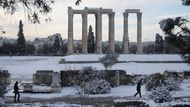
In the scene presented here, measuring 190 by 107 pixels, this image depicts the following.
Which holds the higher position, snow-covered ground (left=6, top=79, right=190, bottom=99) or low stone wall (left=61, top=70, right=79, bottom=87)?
low stone wall (left=61, top=70, right=79, bottom=87)

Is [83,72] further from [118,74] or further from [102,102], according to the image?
[102,102]

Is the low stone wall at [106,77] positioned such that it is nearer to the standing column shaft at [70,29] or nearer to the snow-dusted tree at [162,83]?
the snow-dusted tree at [162,83]

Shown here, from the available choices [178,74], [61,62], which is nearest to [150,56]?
[61,62]

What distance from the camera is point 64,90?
36219 millimetres

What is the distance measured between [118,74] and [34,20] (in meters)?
28.5

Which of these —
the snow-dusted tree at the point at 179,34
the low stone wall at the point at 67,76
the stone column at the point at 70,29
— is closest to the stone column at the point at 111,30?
the stone column at the point at 70,29

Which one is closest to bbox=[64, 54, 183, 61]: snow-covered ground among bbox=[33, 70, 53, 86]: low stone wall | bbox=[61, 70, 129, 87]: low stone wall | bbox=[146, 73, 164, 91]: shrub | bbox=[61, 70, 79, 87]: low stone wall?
bbox=[61, 70, 129, 87]: low stone wall

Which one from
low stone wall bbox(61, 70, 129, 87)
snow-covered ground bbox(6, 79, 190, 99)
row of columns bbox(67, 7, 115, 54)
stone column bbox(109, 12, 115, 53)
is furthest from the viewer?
stone column bbox(109, 12, 115, 53)

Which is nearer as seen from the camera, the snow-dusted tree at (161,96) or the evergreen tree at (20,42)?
the snow-dusted tree at (161,96)

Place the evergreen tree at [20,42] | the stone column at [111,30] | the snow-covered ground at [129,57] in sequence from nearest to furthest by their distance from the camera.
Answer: the snow-covered ground at [129,57], the stone column at [111,30], the evergreen tree at [20,42]

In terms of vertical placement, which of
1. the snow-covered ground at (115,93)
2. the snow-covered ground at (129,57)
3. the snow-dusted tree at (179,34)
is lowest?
the snow-covered ground at (115,93)

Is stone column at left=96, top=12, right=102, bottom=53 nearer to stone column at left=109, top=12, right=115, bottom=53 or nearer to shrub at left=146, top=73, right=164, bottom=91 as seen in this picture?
stone column at left=109, top=12, right=115, bottom=53

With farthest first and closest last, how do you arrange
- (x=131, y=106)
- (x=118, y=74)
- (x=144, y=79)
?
1. (x=144, y=79)
2. (x=118, y=74)
3. (x=131, y=106)

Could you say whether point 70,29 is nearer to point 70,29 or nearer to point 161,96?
point 70,29
